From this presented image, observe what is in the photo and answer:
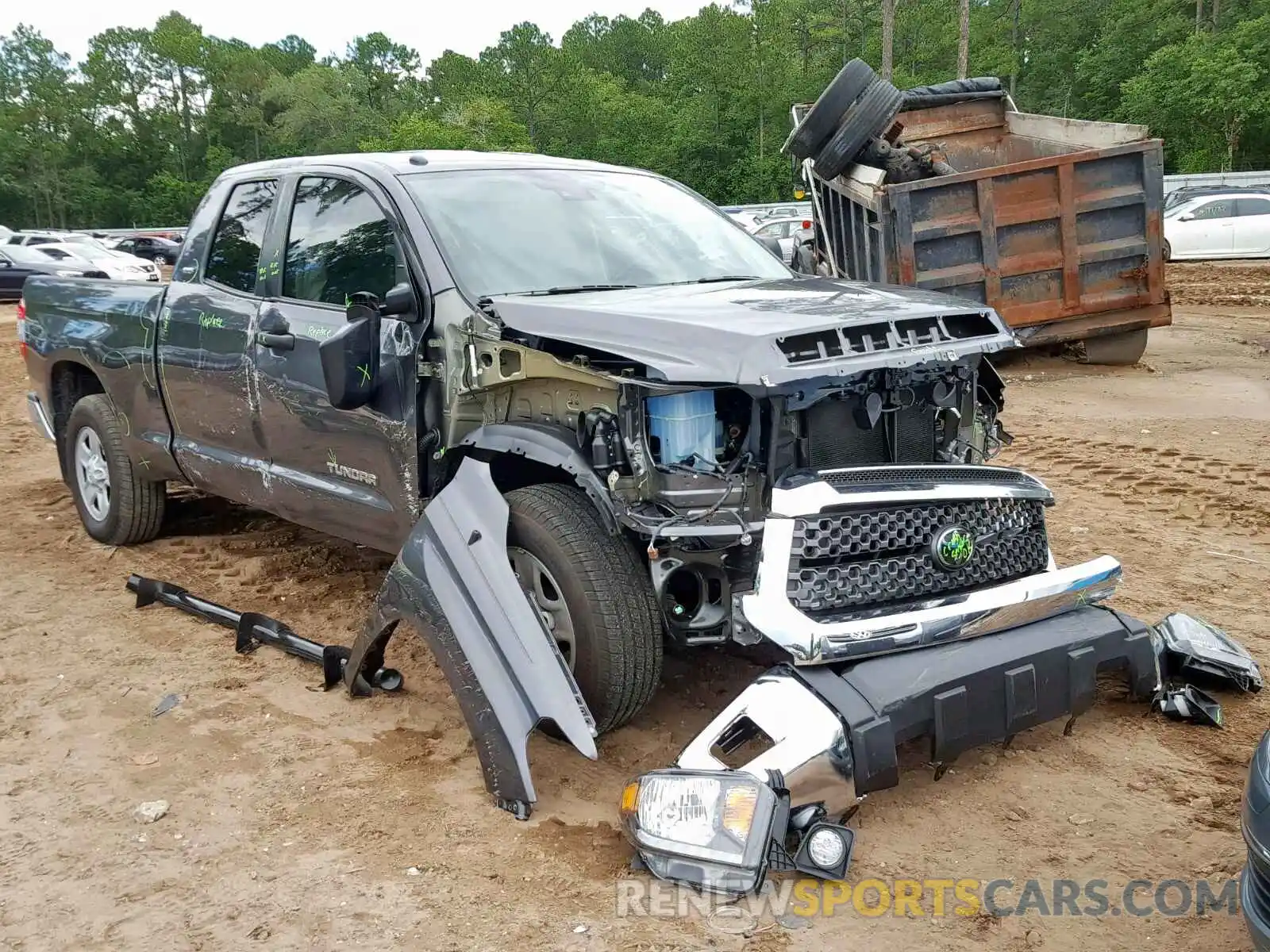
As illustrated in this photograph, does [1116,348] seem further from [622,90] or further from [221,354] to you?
[622,90]

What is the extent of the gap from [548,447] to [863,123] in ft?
24.4

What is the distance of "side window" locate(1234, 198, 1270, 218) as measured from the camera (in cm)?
2012

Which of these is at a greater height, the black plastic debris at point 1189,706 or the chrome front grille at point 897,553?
the chrome front grille at point 897,553

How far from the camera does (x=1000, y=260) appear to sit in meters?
10.0

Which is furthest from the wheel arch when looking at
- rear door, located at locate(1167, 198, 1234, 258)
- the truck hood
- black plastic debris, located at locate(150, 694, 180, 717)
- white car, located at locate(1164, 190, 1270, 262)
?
rear door, located at locate(1167, 198, 1234, 258)

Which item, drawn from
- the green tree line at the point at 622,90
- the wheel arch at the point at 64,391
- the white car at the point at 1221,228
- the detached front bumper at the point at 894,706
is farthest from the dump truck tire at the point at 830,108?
the green tree line at the point at 622,90

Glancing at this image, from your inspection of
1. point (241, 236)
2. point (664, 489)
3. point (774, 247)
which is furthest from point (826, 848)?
point (241, 236)

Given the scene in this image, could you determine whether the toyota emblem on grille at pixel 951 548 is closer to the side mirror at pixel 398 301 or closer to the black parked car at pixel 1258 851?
the black parked car at pixel 1258 851

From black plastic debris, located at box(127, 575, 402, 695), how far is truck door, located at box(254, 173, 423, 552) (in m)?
0.46

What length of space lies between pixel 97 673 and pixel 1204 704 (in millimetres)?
4160

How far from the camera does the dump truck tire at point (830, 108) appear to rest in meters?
→ 9.97

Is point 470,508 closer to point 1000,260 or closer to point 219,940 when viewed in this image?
point 219,940

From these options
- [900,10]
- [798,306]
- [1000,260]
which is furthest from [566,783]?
[900,10]

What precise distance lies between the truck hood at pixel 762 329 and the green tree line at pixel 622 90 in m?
32.5
